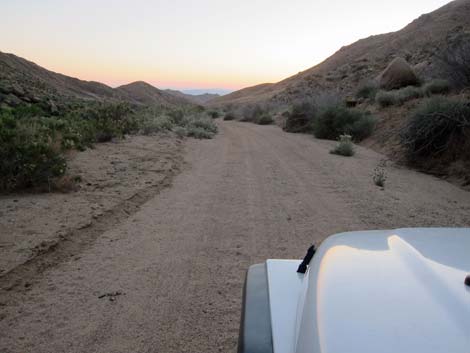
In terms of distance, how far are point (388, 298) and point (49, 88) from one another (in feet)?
143

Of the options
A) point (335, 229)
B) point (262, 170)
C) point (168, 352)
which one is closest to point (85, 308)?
point (168, 352)

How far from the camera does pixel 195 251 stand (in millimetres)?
5246

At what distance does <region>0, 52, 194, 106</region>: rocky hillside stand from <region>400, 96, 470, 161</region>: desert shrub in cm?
1664

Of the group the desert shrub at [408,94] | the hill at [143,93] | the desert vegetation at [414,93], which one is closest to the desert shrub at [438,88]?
the desert vegetation at [414,93]

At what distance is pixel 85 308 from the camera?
12.8 feet

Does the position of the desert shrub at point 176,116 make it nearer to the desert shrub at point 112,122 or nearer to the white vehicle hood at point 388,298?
the desert shrub at point 112,122

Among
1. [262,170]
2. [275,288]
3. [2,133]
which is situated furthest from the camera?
[262,170]

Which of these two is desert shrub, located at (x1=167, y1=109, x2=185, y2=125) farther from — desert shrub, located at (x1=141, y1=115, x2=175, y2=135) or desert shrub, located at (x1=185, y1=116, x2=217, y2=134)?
desert shrub, located at (x1=141, y1=115, x2=175, y2=135)

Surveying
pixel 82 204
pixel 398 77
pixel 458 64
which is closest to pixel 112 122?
pixel 82 204

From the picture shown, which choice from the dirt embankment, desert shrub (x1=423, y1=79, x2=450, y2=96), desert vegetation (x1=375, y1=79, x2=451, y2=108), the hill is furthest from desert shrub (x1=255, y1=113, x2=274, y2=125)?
the hill

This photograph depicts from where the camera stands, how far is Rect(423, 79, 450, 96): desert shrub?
17.4 m

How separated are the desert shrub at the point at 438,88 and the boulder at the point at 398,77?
23.5ft

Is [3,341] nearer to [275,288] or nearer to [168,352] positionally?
[168,352]

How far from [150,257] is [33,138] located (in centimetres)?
481
